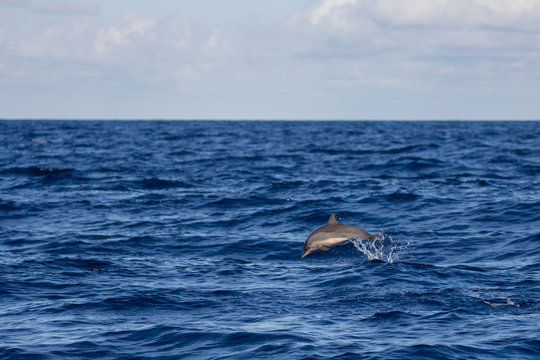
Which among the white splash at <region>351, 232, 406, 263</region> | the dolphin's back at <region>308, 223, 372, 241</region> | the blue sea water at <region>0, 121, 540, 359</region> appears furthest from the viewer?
the white splash at <region>351, 232, 406, 263</region>

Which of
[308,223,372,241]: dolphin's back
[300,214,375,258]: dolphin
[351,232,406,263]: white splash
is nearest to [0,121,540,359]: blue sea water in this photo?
[351,232,406,263]: white splash

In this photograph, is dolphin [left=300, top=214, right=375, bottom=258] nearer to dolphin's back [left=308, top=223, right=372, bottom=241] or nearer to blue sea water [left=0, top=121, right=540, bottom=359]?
dolphin's back [left=308, top=223, right=372, bottom=241]

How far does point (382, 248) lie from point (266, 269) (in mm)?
3738

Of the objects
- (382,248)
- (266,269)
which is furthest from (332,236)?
(382,248)

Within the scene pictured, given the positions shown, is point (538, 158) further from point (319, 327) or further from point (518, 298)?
point (319, 327)

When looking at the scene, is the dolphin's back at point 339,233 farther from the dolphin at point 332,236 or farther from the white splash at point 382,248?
the white splash at point 382,248

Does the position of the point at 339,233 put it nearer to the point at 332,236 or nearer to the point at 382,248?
the point at 332,236

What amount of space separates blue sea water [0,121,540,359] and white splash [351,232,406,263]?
6cm

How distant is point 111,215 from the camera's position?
24.4 m

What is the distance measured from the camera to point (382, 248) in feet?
60.6

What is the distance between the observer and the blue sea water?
35.9ft

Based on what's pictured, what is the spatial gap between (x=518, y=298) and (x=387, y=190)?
16.6 m

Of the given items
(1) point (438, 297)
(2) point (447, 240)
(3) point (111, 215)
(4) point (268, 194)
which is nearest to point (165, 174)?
(4) point (268, 194)

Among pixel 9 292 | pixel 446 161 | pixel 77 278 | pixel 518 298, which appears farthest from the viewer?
pixel 446 161
